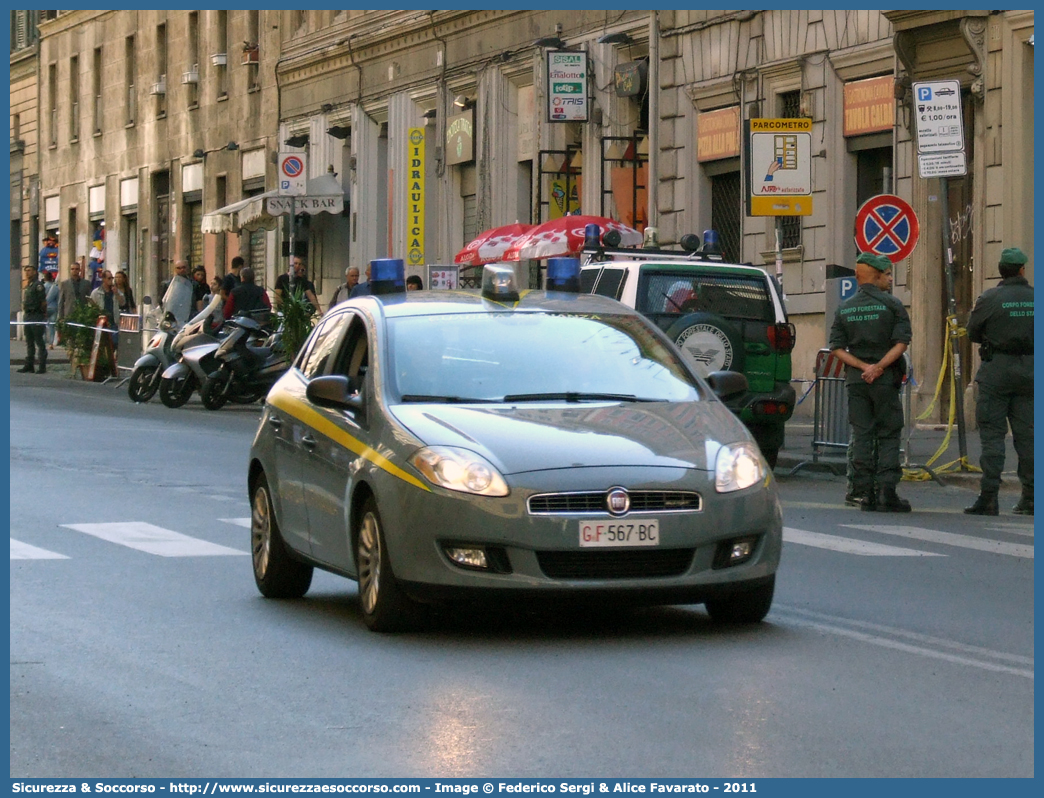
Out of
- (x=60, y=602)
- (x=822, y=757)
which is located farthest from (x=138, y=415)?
(x=822, y=757)

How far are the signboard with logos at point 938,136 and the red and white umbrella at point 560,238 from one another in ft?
32.4

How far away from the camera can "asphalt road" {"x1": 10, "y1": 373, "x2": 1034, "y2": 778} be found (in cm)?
673

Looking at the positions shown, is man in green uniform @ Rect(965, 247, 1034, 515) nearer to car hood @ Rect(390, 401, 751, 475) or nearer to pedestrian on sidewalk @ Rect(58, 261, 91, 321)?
car hood @ Rect(390, 401, 751, 475)

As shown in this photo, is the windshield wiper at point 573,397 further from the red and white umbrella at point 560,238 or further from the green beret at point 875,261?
the red and white umbrella at point 560,238

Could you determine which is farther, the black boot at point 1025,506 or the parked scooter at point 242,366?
the parked scooter at point 242,366

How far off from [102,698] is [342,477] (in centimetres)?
209

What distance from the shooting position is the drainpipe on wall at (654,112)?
107ft

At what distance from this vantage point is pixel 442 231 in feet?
135

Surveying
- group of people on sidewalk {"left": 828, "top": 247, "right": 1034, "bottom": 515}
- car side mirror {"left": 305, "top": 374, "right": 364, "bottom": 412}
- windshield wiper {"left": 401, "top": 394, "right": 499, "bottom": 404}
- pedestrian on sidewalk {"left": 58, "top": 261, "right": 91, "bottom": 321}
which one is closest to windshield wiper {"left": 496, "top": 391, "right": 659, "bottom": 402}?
windshield wiper {"left": 401, "top": 394, "right": 499, "bottom": 404}

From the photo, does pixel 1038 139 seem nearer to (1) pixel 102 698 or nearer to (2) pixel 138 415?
(2) pixel 138 415

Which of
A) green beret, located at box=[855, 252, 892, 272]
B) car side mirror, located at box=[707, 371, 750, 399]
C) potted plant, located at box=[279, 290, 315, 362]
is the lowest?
car side mirror, located at box=[707, 371, 750, 399]

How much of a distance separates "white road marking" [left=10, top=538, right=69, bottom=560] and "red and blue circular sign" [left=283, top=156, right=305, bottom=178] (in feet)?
74.7

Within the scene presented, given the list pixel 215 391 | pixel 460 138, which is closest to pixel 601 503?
pixel 215 391

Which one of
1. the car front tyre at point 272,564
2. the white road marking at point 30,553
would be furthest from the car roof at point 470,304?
the white road marking at point 30,553
